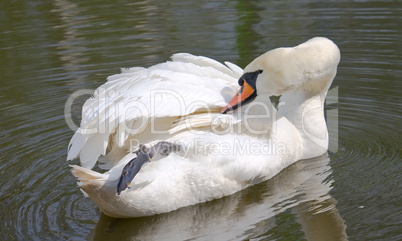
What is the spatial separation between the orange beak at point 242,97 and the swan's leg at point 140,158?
1.65ft

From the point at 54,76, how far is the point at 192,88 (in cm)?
339

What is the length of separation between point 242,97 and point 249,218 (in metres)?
0.91

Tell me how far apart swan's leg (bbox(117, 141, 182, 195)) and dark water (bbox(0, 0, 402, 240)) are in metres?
0.45

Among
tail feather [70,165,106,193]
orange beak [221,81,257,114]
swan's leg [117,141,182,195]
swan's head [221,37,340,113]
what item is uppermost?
swan's head [221,37,340,113]

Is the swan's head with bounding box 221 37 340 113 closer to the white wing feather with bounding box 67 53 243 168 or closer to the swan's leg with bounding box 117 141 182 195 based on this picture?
the white wing feather with bounding box 67 53 243 168

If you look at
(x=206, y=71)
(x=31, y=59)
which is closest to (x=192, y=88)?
(x=206, y=71)

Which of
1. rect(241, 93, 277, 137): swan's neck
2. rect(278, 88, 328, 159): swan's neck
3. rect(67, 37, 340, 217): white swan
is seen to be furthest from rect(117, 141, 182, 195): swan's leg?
rect(278, 88, 328, 159): swan's neck

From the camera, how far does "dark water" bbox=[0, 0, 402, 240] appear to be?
15.5 ft

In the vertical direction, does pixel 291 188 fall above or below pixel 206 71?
below

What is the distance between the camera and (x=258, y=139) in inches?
204

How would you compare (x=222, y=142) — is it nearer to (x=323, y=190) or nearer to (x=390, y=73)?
(x=323, y=190)

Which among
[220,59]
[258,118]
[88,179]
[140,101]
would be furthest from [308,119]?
[220,59]

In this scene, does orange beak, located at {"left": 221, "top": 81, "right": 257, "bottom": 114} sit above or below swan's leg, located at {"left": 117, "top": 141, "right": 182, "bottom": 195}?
above

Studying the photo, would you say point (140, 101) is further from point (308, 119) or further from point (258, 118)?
point (308, 119)
